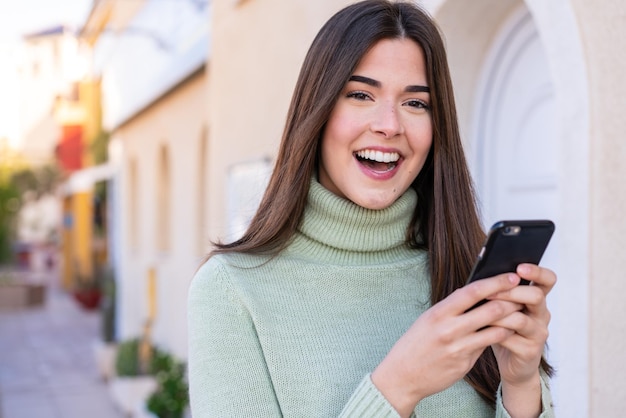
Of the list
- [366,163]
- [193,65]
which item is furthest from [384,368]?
[193,65]

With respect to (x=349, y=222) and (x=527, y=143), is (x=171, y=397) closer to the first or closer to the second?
(x=527, y=143)

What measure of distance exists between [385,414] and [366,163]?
0.54 meters

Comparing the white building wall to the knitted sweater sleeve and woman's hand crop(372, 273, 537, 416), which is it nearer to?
the knitted sweater sleeve

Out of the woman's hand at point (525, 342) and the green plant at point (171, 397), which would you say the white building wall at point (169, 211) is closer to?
the green plant at point (171, 397)

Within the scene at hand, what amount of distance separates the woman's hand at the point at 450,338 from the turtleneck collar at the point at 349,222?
1.54 ft

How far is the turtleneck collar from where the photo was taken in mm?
1733

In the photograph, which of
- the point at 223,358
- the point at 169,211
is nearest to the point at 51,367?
the point at 169,211

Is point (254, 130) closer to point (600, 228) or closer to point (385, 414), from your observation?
point (600, 228)

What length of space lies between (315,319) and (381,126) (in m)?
0.41

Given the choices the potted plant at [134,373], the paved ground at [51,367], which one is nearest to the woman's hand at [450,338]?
the potted plant at [134,373]

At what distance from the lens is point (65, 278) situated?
23.3 m

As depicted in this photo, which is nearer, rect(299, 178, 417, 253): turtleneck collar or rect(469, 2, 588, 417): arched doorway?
rect(299, 178, 417, 253): turtleneck collar

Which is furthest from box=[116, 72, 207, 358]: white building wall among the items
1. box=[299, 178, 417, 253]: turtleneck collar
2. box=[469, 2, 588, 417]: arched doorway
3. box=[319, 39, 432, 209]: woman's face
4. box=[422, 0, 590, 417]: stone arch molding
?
box=[319, 39, 432, 209]: woman's face

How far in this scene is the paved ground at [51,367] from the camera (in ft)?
30.6
